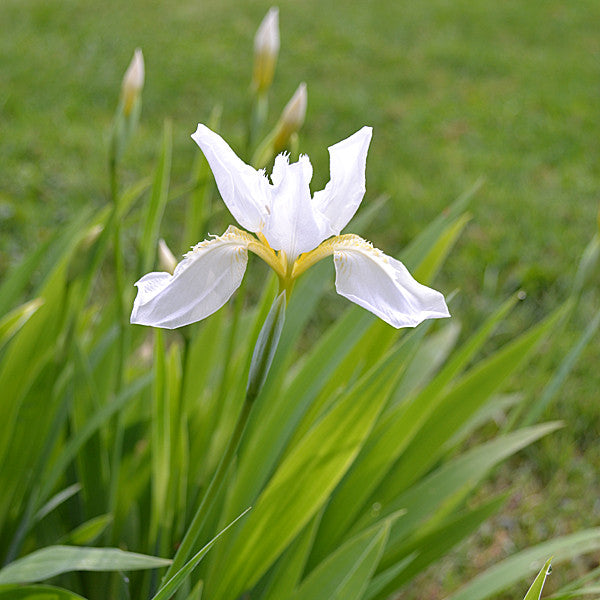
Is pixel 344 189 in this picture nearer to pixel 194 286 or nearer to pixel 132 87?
pixel 194 286

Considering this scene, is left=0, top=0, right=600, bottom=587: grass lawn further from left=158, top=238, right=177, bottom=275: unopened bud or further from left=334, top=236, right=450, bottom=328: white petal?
left=334, top=236, right=450, bottom=328: white petal

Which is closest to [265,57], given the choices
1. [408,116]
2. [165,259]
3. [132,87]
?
[132,87]

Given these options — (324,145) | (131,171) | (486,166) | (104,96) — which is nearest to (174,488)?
(131,171)

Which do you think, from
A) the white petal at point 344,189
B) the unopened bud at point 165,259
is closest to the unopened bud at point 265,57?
the unopened bud at point 165,259

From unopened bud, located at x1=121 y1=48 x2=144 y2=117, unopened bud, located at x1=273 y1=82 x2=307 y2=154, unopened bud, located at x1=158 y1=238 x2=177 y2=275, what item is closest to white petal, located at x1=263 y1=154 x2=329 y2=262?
unopened bud, located at x1=158 y1=238 x2=177 y2=275

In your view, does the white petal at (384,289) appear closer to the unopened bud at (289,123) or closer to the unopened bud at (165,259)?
the unopened bud at (165,259)

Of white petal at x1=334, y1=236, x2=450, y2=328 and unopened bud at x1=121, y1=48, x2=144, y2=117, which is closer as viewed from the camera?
white petal at x1=334, y1=236, x2=450, y2=328

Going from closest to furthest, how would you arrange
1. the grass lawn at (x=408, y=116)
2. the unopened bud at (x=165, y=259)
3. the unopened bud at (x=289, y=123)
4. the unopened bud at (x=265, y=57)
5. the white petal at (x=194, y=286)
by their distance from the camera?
the white petal at (x=194, y=286), the unopened bud at (x=165, y=259), the unopened bud at (x=289, y=123), the unopened bud at (x=265, y=57), the grass lawn at (x=408, y=116)

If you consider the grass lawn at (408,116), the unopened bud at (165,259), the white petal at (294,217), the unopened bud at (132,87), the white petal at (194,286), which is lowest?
the grass lawn at (408,116)
